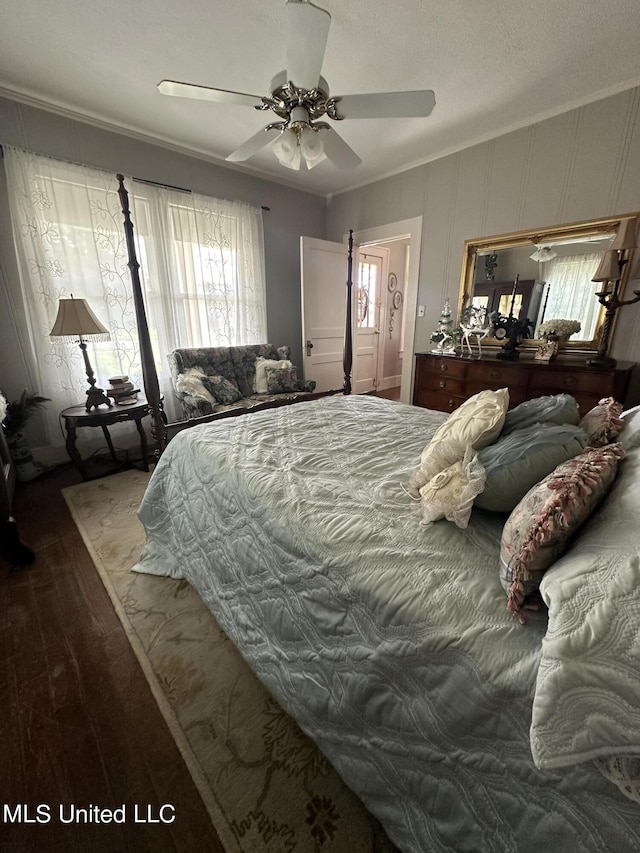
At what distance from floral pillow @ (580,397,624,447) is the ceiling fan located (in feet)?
5.28

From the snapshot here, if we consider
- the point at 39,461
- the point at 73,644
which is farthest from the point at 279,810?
the point at 39,461

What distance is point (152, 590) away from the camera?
1.67 meters

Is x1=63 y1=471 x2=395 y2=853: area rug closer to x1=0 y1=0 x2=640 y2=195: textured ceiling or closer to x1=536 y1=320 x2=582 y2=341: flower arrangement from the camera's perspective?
x1=0 y1=0 x2=640 y2=195: textured ceiling

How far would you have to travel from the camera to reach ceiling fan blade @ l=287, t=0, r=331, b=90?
4.04 feet

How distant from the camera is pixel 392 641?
76cm

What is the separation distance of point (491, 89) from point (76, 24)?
8.15ft

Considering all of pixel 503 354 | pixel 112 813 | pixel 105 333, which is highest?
pixel 105 333

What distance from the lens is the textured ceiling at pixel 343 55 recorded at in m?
1.72

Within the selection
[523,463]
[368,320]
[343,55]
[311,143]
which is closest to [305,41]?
[311,143]

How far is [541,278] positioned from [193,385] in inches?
123

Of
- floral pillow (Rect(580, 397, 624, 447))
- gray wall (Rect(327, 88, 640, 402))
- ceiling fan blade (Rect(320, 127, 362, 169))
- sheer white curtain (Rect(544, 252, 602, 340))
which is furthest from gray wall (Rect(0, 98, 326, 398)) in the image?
floral pillow (Rect(580, 397, 624, 447))

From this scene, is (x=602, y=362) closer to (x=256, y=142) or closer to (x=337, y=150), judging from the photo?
(x=337, y=150)

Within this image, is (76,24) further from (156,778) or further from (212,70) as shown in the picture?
(156,778)

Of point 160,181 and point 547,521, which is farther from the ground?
point 160,181
